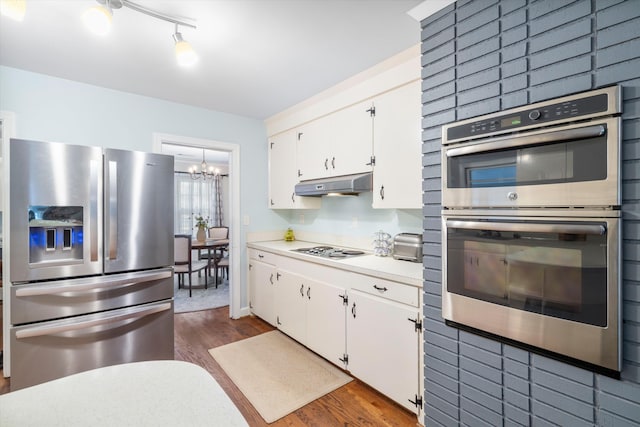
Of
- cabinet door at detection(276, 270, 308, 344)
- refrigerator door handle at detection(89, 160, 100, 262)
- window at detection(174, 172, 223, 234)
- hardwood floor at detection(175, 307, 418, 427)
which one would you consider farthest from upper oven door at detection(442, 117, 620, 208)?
window at detection(174, 172, 223, 234)

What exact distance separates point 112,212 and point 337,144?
1.89 m

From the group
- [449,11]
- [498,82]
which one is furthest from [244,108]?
[498,82]

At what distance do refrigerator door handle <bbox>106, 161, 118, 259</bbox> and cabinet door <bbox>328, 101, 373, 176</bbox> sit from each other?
1.75m

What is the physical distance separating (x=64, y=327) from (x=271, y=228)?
88.9 inches

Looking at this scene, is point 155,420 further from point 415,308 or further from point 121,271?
point 121,271

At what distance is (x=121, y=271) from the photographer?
2.20 meters

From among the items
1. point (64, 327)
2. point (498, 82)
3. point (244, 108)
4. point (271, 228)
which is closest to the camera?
point (498, 82)

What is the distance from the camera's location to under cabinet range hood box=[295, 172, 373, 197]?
247 centimetres

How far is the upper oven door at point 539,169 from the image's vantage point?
105 centimetres

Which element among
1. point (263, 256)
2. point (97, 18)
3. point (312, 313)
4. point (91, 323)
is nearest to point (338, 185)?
point (312, 313)

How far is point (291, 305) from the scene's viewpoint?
288cm

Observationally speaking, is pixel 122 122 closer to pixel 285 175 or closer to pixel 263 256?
pixel 285 175

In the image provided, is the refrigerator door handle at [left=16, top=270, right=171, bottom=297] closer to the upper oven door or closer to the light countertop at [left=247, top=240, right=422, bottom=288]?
the light countertop at [left=247, top=240, right=422, bottom=288]

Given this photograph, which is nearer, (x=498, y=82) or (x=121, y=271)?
(x=498, y=82)
